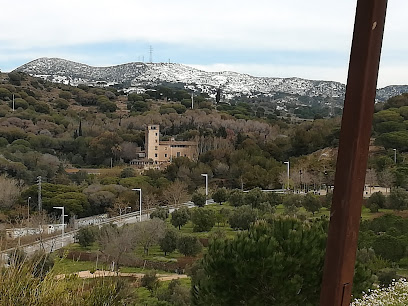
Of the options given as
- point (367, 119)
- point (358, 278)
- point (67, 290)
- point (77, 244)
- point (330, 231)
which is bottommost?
point (77, 244)

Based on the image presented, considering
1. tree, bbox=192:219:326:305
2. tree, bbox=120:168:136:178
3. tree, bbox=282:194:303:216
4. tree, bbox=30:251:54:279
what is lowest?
tree, bbox=120:168:136:178

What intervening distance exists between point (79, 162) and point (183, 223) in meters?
10.6

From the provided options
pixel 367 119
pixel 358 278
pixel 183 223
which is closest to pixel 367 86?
pixel 367 119

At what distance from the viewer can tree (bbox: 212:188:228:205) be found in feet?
56.0

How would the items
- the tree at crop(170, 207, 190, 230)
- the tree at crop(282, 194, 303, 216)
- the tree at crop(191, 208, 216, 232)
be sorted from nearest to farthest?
the tree at crop(191, 208, 216, 232) → the tree at crop(170, 207, 190, 230) → the tree at crop(282, 194, 303, 216)

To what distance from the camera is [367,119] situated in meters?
0.76

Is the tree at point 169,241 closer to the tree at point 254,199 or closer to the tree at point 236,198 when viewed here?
the tree at point 254,199

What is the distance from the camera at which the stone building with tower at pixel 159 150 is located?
24.1m

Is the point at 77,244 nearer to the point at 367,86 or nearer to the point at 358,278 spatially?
the point at 358,278

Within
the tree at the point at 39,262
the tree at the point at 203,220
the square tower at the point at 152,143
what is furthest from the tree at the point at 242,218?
the square tower at the point at 152,143

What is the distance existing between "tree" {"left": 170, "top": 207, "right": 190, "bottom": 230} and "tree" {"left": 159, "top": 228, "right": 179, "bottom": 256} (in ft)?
6.42

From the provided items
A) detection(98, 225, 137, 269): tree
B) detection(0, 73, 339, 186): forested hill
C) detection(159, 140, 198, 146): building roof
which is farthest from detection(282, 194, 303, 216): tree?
detection(159, 140, 198, 146): building roof

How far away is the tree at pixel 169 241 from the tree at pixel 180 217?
77.1 inches

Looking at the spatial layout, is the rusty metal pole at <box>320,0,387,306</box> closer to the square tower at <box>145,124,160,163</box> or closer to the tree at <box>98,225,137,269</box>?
the tree at <box>98,225,137,269</box>
